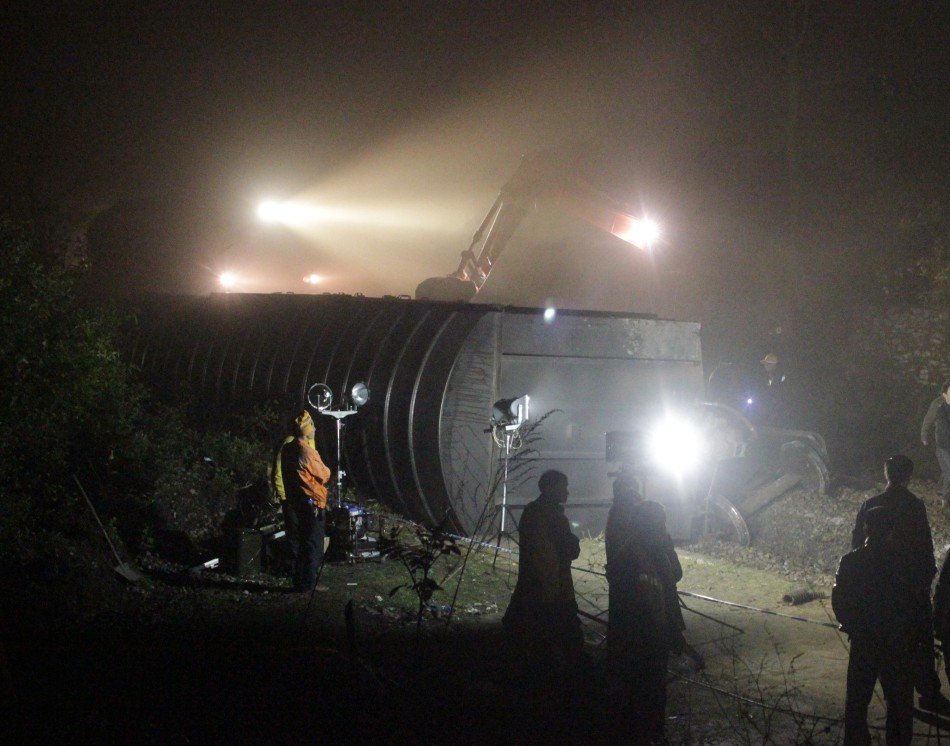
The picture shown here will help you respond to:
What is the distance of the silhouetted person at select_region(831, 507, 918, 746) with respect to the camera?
420cm

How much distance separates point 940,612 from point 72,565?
6.54m

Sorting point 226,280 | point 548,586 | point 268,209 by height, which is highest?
point 268,209

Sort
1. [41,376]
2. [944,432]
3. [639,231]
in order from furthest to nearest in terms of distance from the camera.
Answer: [639,231], [944,432], [41,376]

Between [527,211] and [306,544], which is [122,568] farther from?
[527,211]

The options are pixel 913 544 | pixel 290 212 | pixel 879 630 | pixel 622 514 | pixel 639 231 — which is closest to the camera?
pixel 879 630

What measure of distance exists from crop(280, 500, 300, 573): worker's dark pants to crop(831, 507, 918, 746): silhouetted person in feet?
15.7

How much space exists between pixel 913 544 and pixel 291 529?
533 centimetres

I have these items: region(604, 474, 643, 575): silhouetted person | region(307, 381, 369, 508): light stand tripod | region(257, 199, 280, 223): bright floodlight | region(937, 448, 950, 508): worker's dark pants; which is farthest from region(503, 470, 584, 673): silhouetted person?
region(257, 199, 280, 223): bright floodlight

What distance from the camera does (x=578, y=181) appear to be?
1449cm

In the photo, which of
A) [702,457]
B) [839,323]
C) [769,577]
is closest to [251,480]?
[702,457]

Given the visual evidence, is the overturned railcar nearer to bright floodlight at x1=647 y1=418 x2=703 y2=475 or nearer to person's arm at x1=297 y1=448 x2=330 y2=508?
bright floodlight at x1=647 y1=418 x2=703 y2=475

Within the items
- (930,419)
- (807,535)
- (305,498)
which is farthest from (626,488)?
(930,419)

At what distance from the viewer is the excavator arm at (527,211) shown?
13586 millimetres

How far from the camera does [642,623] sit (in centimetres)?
441
